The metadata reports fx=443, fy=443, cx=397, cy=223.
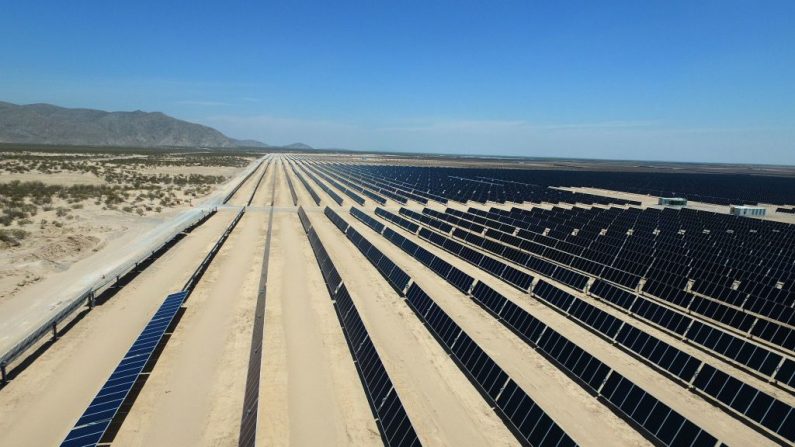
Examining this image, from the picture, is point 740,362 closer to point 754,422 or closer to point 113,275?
point 754,422

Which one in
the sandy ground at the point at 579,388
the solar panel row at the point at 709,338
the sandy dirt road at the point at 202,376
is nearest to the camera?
the sandy dirt road at the point at 202,376

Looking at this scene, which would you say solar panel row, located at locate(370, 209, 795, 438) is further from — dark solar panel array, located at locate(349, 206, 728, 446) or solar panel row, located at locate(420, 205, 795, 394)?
dark solar panel array, located at locate(349, 206, 728, 446)

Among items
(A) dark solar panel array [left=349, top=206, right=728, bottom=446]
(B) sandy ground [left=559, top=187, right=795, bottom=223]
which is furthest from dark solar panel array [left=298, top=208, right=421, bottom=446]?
(B) sandy ground [left=559, top=187, right=795, bottom=223]

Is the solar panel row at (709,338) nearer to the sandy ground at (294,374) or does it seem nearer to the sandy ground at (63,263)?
the sandy ground at (294,374)

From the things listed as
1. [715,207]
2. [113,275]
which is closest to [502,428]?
[113,275]

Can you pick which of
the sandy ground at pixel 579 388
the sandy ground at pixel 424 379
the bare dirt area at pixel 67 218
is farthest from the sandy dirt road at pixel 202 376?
the bare dirt area at pixel 67 218

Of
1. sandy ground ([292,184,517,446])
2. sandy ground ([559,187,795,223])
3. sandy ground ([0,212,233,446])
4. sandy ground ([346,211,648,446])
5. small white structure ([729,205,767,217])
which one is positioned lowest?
sandy ground ([0,212,233,446])

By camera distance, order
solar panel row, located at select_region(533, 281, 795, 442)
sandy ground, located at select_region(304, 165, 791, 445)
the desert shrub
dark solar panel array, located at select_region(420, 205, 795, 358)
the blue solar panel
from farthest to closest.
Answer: the desert shrub
dark solar panel array, located at select_region(420, 205, 795, 358)
sandy ground, located at select_region(304, 165, 791, 445)
solar panel row, located at select_region(533, 281, 795, 442)
the blue solar panel
